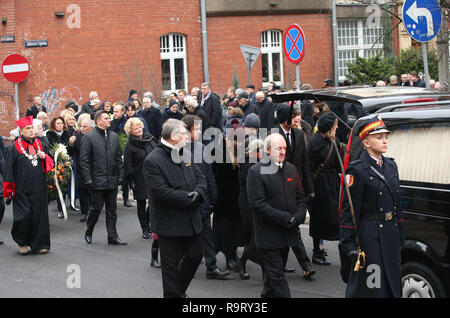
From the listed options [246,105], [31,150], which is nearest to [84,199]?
[31,150]

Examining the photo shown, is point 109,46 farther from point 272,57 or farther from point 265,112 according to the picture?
point 265,112

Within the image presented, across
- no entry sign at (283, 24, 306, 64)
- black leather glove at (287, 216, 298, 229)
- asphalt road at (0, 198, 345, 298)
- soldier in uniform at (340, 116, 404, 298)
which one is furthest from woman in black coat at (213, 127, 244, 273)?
no entry sign at (283, 24, 306, 64)

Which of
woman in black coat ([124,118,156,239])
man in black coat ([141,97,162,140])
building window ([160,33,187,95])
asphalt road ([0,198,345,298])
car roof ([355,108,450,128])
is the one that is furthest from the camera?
building window ([160,33,187,95])

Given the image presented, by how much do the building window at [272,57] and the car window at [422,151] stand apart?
70.0 feet

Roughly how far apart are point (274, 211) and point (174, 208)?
3.21ft

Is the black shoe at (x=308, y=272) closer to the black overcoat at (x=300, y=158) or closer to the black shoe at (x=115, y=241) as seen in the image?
the black overcoat at (x=300, y=158)

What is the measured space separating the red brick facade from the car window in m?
18.9

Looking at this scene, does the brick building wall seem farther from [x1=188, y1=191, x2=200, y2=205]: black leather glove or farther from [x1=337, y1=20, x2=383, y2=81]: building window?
[x1=188, y1=191, x2=200, y2=205]: black leather glove

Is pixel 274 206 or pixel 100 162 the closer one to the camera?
pixel 274 206

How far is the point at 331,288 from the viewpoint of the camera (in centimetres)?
782

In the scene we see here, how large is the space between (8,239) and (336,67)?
Answer: 777 inches

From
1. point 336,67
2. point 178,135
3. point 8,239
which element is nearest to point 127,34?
point 336,67

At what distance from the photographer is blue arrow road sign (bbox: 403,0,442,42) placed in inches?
406

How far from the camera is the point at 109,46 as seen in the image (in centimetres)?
2445
